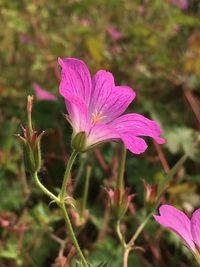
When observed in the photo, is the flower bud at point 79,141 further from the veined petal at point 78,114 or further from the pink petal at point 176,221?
the pink petal at point 176,221

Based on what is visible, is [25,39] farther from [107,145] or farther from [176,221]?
[176,221]

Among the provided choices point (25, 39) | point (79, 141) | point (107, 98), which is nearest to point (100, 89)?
point (107, 98)

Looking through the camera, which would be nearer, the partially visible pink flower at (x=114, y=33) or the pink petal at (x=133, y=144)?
the pink petal at (x=133, y=144)

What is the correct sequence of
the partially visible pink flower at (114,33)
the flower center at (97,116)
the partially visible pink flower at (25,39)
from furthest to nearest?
1. the partially visible pink flower at (114,33)
2. the partially visible pink flower at (25,39)
3. the flower center at (97,116)

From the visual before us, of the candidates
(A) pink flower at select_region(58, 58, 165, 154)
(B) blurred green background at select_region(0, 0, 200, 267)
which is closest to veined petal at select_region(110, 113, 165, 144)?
(A) pink flower at select_region(58, 58, 165, 154)

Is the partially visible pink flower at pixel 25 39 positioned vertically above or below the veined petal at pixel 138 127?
below

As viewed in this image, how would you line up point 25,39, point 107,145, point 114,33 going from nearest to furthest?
1. point 107,145
2. point 25,39
3. point 114,33

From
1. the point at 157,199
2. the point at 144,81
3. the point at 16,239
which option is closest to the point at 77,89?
the point at 157,199

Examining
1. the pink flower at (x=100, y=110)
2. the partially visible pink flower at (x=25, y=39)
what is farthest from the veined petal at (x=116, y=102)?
the partially visible pink flower at (x=25, y=39)
